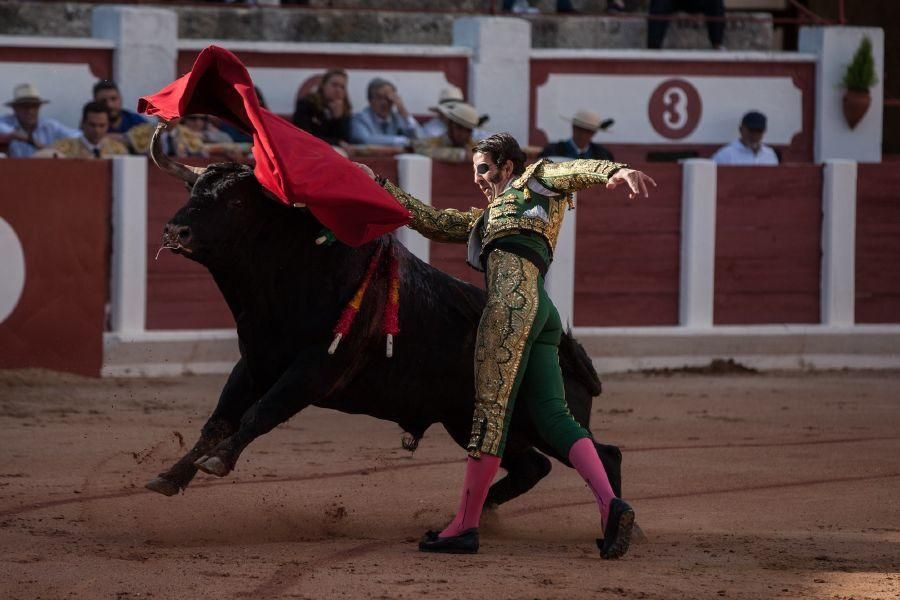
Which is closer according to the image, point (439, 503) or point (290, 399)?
point (290, 399)

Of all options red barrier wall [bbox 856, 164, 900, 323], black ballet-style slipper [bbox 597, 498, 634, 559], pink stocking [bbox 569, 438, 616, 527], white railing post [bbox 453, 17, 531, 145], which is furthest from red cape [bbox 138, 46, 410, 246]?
white railing post [bbox 453, 17, 531, 145]

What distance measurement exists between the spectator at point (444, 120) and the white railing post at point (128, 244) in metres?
1.72

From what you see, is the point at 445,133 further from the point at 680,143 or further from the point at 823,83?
the point at 823,83

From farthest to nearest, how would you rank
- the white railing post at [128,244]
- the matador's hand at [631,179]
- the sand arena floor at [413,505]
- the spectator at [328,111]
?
the spectator at [328,111]
the white railing post at [128,244]
the matador's hand at [631,179]
the sand arena floor at [413,505]

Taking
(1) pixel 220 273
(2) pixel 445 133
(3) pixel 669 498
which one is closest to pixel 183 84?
(1) pixel 220 273

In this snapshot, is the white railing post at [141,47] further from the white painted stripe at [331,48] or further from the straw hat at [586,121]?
the straw hat at [586,121]

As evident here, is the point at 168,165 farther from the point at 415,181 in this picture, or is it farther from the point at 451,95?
the point at 451,95

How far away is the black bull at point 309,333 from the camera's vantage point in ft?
14.8

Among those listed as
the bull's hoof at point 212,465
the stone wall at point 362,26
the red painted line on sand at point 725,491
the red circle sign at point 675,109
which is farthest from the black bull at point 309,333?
the red circle sign at point 675,109

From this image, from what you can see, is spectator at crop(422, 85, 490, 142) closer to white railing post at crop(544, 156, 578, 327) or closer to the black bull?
white railing post at crop(544, 156, 578, 327)

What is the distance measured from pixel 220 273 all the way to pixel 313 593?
1067mm

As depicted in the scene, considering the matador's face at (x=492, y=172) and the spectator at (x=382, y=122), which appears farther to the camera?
the spectator at (x=382, y=122)

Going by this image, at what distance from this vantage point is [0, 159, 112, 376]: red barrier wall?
320 inches

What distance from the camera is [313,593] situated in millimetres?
3922
